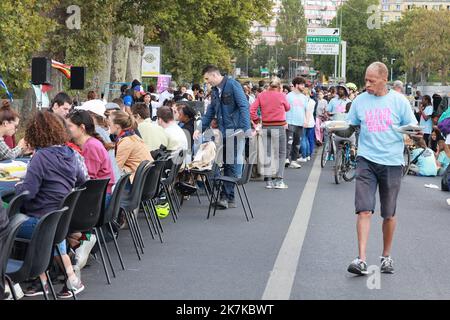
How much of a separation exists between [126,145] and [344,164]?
7.95m

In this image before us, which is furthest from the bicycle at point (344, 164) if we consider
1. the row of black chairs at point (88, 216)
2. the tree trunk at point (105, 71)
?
the tree trunk at point (105, 71)

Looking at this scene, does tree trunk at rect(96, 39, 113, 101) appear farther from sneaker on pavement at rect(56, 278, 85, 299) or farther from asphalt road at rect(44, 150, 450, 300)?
sneaker on pavement at rect(56, 278, 85, 299)

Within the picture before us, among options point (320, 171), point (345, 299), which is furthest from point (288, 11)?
point (345, 299)

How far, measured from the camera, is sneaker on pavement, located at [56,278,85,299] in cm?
750

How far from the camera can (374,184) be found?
343 inches

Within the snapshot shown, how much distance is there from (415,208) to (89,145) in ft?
22.2

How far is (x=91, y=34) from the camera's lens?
27.8 metres

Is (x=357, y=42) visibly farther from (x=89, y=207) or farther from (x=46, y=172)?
(x=46, y=172)

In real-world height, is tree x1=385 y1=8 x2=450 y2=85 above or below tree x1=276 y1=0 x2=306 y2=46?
below

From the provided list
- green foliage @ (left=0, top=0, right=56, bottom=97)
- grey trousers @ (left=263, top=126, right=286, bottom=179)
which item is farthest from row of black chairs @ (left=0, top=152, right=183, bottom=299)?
green foliage @ (left=0, top=0, right=56, bottom=97)

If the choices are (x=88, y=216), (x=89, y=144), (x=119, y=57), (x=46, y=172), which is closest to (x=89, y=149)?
(x=89, y=144)

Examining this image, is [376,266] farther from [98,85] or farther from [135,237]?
[98,85]

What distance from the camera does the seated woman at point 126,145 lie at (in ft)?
35.1

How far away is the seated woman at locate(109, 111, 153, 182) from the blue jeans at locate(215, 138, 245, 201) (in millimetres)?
2779
